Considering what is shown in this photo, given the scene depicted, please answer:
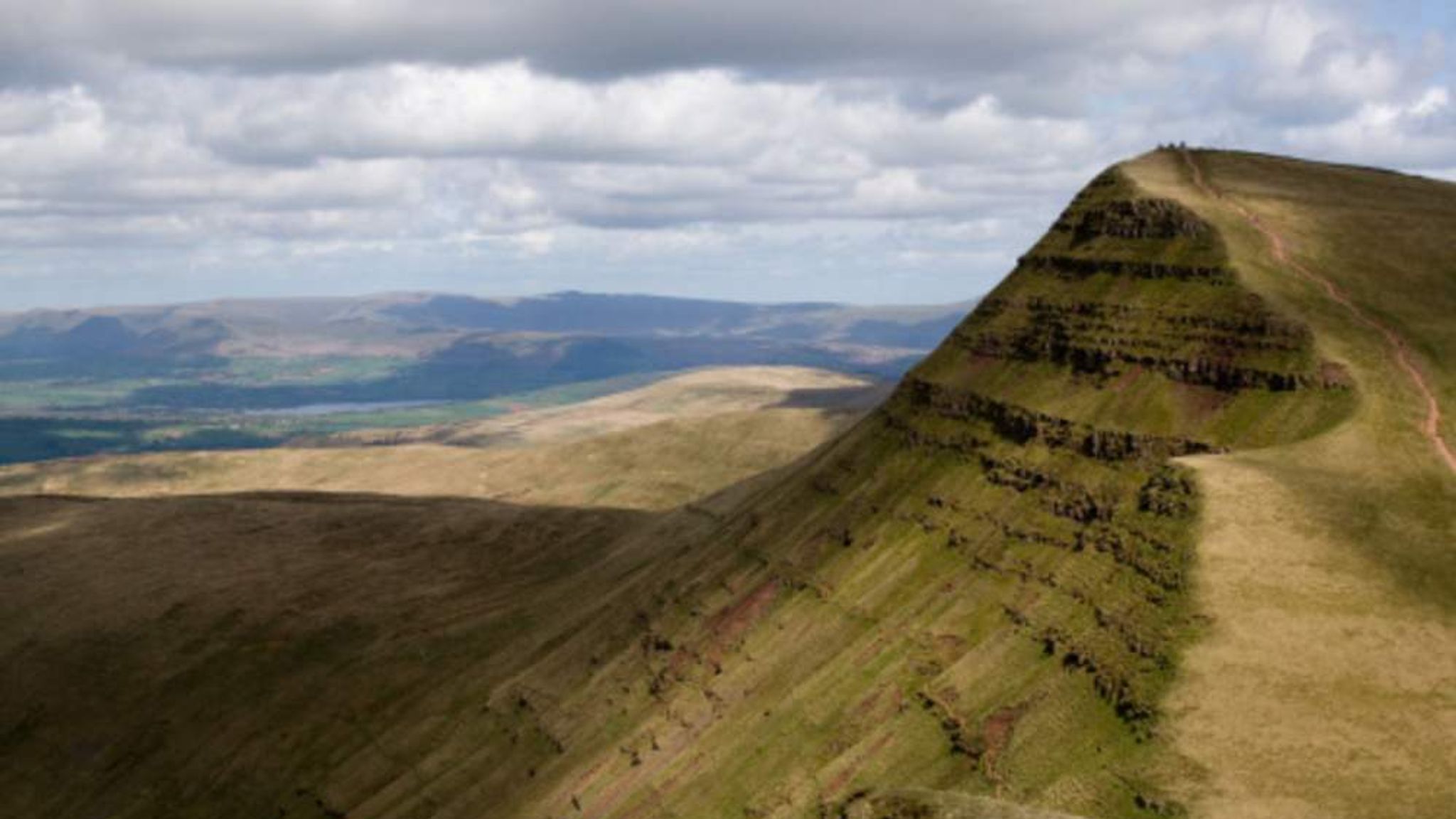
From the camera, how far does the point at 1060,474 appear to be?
345 feet

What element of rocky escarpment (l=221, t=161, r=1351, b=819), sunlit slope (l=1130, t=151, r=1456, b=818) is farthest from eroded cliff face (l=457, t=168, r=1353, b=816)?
sunlit slope (l=1130, t=151, r=1456, b=818)

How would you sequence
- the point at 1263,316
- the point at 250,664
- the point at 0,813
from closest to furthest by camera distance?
the point at 1263,316, the point at 0,813, the point at 250,664

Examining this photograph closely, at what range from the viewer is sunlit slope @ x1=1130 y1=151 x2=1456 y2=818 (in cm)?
6462

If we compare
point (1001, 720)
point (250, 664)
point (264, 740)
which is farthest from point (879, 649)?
point (250, 664)

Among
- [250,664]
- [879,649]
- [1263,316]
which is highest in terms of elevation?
[1263,316]

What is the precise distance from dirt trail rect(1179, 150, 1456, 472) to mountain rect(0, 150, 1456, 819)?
415mm

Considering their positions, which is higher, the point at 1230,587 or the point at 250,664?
the point at 1230,587

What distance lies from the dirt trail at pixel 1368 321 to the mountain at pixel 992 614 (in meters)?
0.42

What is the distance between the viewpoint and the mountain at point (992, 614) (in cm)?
7356

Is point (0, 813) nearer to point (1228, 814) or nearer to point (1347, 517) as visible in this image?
point (1228, 814)

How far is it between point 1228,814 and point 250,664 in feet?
407

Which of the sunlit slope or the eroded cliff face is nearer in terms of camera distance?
the sunlit slope

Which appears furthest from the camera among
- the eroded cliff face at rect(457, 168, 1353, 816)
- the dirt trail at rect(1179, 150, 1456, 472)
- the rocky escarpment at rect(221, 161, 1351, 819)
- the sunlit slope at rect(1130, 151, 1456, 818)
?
the dirt trail at rect(1179, 150, 1456, 472)

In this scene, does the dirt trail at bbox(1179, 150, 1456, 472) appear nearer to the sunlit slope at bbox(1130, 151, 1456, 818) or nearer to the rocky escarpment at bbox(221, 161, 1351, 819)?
the sunlit slope at bbox(1130, 151, 1456, 818)
